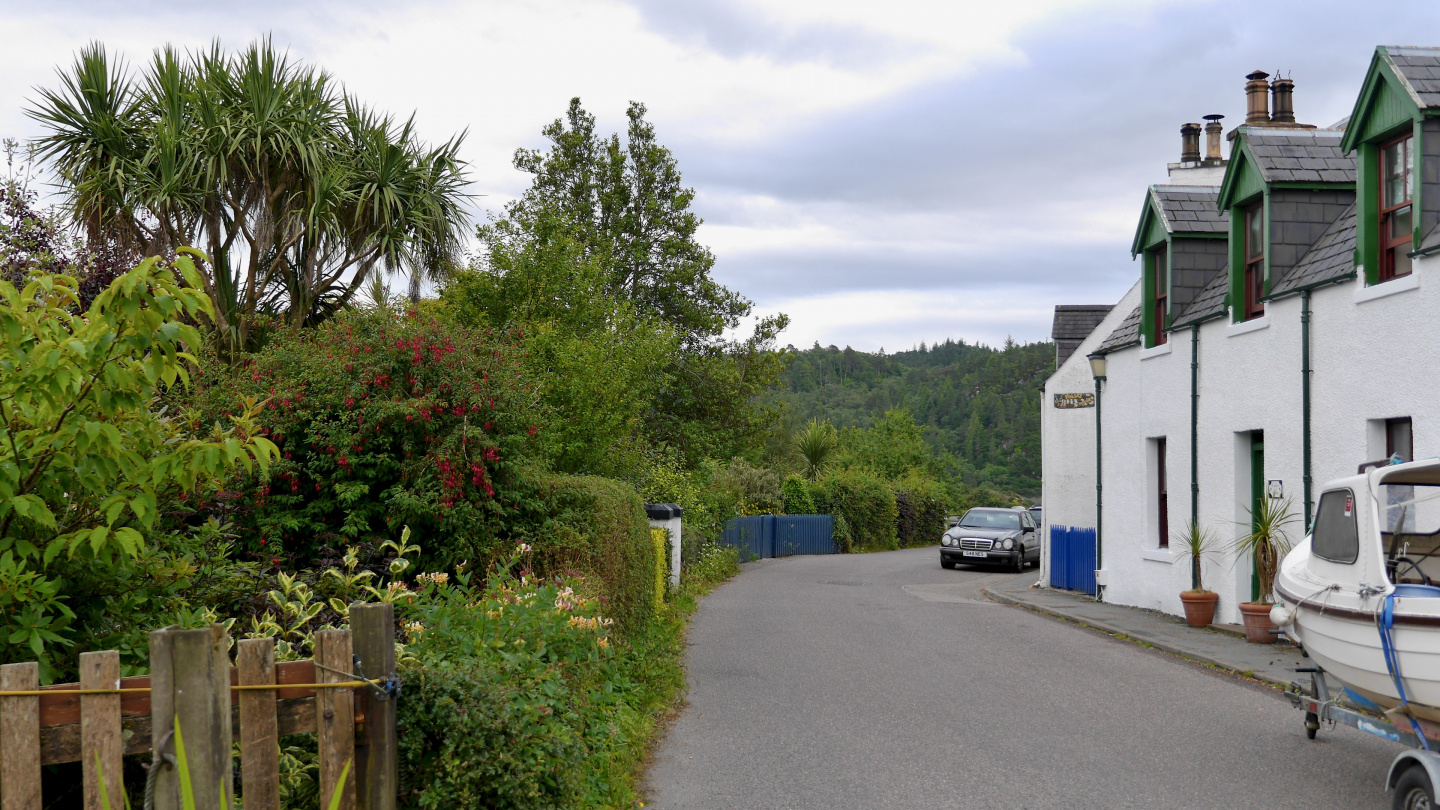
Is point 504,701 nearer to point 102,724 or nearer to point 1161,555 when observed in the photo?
point 102,724

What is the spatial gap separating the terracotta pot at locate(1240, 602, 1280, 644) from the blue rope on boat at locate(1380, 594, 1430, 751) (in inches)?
276

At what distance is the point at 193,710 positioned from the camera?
3.33 m

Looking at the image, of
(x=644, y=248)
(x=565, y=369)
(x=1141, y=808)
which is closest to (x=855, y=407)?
(x=644, y=248)

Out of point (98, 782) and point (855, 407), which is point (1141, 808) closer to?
point (98, 782)

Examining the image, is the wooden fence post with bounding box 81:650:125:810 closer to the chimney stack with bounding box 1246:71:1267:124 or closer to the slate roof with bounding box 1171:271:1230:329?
the slate roof with bounding box 1171:271:1230:329

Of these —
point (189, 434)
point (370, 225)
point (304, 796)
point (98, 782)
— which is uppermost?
point (370, 225)

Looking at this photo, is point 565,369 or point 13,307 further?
point 565,369

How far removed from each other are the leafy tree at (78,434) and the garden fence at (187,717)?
46cm

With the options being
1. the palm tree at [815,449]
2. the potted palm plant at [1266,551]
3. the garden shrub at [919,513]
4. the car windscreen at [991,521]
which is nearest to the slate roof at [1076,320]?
the car windscreen at [991,521]

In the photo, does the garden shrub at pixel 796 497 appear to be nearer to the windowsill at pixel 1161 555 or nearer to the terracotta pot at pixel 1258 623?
the windowsill at pixel 1161 555

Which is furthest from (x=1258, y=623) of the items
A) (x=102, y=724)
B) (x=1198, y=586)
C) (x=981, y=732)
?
(x=102, y=724)

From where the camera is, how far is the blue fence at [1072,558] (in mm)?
20031

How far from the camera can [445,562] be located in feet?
26.8

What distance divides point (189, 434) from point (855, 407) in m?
109
